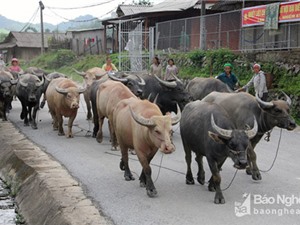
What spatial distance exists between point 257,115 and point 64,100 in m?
5.48

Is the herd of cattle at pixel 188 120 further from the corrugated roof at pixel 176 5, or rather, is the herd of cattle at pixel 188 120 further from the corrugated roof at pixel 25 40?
the corrugated roof at pixel 25 40

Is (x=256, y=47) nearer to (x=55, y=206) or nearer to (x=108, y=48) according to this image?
(x=55, y=206)

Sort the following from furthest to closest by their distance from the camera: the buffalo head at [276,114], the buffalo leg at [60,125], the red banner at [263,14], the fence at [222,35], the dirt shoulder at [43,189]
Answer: the fence at [222,35] → the red banner at [263,14] → the buffalo leg at [60,125] → the buffalo head at [276,114] → the dirt shoulder at [43,189]

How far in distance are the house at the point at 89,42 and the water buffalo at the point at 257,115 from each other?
109 ft

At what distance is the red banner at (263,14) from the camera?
16.0 meters

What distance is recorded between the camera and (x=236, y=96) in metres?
8.48

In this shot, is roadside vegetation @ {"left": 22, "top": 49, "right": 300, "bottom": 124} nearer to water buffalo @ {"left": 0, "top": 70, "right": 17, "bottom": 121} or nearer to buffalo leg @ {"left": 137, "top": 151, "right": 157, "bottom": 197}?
water buffalo @ {"left": 0, "top": 70, "right": 17, "bottom": 121}

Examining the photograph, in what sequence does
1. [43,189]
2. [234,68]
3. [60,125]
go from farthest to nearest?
1. [234,68]
2. [60,125]
3. [43,189]

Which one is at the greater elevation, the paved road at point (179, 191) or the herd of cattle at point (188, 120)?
the herd of cattle at point (188, 120)

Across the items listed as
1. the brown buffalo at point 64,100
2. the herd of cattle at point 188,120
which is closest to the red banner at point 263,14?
the herd of cattle at point 188,120

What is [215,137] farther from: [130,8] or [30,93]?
[130,8]

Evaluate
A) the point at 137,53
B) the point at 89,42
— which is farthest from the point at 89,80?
the point at 89,42

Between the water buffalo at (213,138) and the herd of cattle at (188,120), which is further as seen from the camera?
the herd of cattle at (188,120)

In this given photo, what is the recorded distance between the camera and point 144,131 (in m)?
6.91
